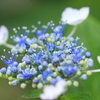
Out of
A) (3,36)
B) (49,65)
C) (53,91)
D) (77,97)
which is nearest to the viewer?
(53,91)

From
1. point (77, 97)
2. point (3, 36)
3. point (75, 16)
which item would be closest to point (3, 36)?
point (3, 36)

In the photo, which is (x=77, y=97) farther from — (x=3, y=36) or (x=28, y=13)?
(x=28, y=13)

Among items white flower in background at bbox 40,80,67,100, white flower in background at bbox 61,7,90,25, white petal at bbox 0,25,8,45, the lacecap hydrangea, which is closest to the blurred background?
white flower in background at bbox 61,7,90,25

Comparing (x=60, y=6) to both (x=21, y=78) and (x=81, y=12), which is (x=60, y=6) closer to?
(x=81, y=12)

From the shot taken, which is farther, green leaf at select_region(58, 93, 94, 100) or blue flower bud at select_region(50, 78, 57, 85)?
green leaf at select_region(58, 93, 94, 100)

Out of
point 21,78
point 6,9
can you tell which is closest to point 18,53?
point 21,78

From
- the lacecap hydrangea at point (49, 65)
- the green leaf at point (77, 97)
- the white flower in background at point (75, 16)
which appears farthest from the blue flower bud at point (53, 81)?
the white flower in background at point (75, 16)

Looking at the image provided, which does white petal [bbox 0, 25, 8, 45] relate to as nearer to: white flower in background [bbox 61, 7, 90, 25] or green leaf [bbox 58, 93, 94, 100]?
white flower in background [bbox 61, 7, 90, 25]

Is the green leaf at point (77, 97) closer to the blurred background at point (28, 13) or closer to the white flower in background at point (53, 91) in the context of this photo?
the white flower in background at point (53, 91)
